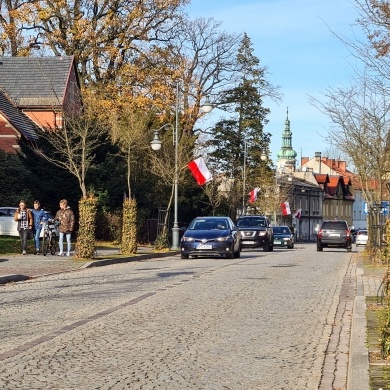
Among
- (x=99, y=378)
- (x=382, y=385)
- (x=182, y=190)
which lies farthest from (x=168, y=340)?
(x=182, y=190)

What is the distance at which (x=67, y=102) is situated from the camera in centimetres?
5412

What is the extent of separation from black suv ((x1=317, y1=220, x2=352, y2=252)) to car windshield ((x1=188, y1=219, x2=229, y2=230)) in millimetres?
14757

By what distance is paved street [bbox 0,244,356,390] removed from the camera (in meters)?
8.40

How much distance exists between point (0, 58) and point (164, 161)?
1432cm

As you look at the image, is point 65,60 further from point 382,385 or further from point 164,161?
point 382,385

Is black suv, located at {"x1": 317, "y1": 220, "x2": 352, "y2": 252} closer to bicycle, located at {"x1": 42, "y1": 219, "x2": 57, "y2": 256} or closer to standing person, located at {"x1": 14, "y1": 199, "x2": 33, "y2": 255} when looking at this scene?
bicycle, located at {"x1": 42, "y1": 219, "x2": 57, "y2": 256}

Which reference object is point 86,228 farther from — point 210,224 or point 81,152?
point 81,152

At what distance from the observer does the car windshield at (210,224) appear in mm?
33594

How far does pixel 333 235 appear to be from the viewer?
48.0m

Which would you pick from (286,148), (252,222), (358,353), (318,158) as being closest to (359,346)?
(358,353)

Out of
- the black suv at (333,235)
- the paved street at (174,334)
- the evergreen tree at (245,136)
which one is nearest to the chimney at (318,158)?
the evergreen tree at (245,136)

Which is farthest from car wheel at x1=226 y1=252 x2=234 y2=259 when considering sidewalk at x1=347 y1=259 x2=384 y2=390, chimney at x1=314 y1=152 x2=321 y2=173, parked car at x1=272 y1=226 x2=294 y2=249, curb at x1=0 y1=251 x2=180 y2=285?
chimney at x1=314 y1=152 x2=321 y2=173

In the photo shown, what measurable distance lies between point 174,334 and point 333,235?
37.4 metres

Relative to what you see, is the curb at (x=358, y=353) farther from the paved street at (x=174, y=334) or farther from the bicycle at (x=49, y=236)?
the bicycle at (x=49, y=236)
